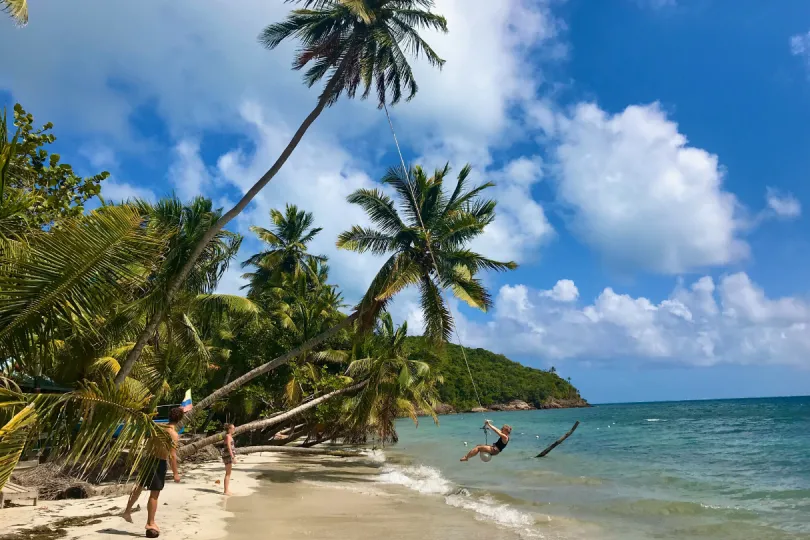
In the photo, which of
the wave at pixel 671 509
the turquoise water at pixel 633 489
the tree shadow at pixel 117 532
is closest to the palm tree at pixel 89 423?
the tree shadow at pixel 117 532

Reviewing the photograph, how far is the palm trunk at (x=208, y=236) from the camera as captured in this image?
422 inches

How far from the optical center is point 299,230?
3334cm

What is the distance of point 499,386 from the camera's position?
3991 inches

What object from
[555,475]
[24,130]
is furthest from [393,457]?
[24,130]

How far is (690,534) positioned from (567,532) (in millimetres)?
2525

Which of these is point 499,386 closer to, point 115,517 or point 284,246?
point 284,246

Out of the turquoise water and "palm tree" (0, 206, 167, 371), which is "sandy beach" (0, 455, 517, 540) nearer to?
the turquoise water

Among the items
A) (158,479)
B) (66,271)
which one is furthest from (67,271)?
(158,479)

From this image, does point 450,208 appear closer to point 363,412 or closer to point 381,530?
point 363,412

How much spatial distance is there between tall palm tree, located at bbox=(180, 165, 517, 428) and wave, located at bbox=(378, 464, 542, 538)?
4317 millimetres

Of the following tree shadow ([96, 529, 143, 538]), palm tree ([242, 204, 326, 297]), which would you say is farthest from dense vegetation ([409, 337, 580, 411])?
tree shadow ([96, 529, 143, 538])

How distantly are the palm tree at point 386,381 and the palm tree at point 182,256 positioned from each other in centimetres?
777

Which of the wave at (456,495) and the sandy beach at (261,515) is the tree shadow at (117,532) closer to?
the sandy beach at (261,515)

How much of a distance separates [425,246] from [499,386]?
90.1 metres
